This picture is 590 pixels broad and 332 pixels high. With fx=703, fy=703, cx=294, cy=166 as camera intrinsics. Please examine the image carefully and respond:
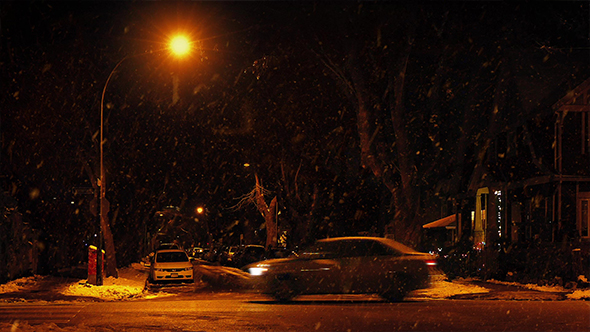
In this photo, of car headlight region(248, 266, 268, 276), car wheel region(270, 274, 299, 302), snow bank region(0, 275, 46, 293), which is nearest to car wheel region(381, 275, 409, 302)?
car wheel region(270, 274, 299, 302)

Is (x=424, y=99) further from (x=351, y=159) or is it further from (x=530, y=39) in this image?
(x=351, y=159)

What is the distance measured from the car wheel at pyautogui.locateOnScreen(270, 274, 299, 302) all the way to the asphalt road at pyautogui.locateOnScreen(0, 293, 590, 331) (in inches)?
11.2

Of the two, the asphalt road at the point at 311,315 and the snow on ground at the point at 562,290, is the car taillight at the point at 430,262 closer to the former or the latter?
the asphalt road at the point at 311,315

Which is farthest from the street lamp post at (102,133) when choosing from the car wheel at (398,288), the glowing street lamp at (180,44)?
the car wheel at (398,288)

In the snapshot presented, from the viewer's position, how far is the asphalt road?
1269cm

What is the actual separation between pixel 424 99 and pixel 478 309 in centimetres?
1469

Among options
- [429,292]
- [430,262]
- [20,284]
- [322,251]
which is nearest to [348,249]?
[322,251]

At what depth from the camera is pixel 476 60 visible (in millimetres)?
27891

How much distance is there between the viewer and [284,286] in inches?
699

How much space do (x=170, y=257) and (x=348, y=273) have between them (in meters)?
14.5

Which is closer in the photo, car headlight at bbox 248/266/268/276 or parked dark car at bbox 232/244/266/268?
car headlight at bbox 248/266/268/276

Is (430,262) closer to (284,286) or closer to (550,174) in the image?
(284,286)

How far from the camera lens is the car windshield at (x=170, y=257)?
98.8ft

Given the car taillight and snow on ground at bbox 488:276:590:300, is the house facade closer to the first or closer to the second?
snow on ground at bbox 488:276:590:300
